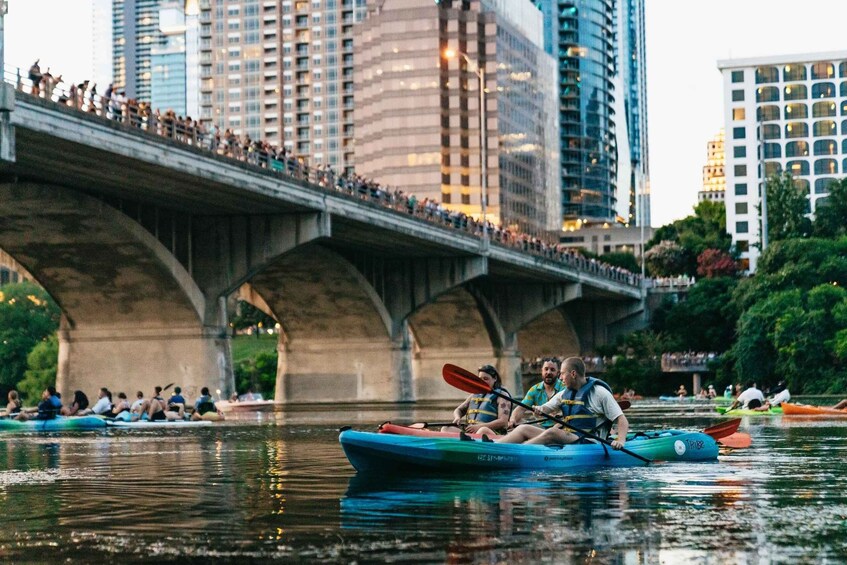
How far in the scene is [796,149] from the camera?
16825 centimetres

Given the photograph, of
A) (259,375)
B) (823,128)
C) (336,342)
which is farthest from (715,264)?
(336,342)

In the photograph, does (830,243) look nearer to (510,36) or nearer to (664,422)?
(664,422)

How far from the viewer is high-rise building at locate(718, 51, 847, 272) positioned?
547ft

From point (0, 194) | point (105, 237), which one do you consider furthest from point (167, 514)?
point (105, 237)

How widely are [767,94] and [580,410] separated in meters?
156

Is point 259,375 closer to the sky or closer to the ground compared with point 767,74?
closer to the ground

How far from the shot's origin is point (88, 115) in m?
42.3

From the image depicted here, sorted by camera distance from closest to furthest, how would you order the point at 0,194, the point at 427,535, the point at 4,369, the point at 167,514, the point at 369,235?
1. the point at 427,535
2. the point at 167,514
3. the point at 0,194
4. the point at 369,235
5. the point at 4,369

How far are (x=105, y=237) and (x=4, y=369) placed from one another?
6617cm

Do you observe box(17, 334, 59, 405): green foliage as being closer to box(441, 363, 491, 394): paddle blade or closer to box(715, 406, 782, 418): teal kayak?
box(715, 406, 782, 418): teal kayak

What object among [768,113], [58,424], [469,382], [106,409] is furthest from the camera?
[768,113]

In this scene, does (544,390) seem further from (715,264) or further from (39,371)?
(715,264)

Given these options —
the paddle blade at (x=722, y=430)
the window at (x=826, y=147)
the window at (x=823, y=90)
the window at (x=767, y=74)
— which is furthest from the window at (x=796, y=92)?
the paddle blade at (x=722, y=430)

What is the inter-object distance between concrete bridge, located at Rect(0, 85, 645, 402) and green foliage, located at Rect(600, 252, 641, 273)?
65437mm
